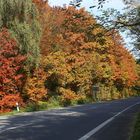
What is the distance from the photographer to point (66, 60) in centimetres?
5775

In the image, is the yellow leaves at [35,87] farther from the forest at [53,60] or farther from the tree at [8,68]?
the tree at [8,68]

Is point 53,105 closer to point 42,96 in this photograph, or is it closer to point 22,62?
point 42,96

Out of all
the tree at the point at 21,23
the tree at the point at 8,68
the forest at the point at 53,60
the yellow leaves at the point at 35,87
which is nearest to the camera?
the tree at the point at 8,68

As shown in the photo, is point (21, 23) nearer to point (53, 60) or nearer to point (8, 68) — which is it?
point (8, 68)

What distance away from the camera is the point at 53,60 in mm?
54344

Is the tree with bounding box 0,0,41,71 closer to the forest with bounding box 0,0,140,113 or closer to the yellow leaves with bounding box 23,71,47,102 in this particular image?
the forest with bounding box 0,0,140,113

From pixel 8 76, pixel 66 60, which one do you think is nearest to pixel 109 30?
pixel 8 76

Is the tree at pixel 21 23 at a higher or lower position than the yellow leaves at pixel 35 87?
higher

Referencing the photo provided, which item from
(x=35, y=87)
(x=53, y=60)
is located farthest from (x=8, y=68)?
(x=53, y=60)

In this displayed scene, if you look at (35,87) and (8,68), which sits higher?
(8,68)

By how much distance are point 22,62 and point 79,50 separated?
21089 millimetres

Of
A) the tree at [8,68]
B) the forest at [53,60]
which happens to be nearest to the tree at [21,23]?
the forest at [53,60]

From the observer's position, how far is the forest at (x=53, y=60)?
40281mm

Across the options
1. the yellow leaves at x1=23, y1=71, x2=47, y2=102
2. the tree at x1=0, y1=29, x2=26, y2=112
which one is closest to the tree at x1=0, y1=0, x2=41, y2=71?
the tree at x1=0, y1=29, x2=26, y2=112
